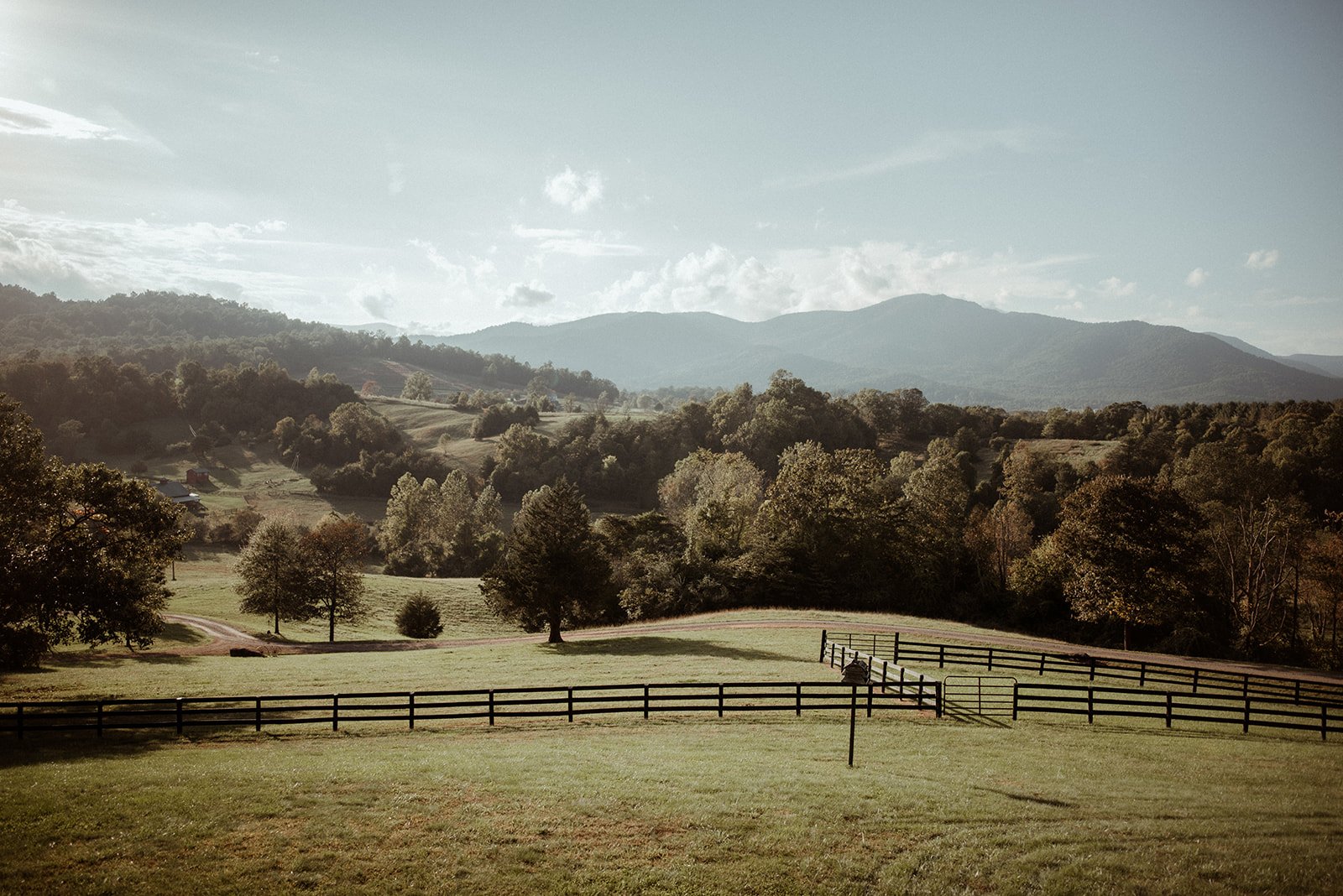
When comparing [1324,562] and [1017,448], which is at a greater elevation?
[1017,448]

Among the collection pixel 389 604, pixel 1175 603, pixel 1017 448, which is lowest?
pixel 389 604

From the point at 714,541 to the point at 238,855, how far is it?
55144 millimetres

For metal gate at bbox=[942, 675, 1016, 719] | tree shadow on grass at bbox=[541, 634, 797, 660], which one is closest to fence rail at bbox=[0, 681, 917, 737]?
metal gate at bbox=[942, 675, 1016, 719]

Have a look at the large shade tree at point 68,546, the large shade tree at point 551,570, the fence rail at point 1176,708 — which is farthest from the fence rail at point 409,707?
the large shade tree at point 551,570

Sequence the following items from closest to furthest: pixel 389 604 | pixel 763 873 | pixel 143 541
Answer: pixel 763 873 → pixel 143 541 → pixel 389 604

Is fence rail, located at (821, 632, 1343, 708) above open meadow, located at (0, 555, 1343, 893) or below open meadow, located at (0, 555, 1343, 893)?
below

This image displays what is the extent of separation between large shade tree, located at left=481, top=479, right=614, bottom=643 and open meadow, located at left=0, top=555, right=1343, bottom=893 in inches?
866

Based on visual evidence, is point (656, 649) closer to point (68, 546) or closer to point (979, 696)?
point (979, 696)

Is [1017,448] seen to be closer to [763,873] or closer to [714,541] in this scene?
[714,541]

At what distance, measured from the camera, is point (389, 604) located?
210ft

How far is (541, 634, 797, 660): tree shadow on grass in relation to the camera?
3753 cm

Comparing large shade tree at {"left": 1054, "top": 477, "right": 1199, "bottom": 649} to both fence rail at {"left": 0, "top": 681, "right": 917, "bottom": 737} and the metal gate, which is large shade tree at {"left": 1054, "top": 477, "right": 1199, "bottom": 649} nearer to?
the metal gate

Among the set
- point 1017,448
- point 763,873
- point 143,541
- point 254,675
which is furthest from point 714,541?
point 1017,448

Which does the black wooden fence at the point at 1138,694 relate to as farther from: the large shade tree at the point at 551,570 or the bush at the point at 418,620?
the bush at the point at 418,620
